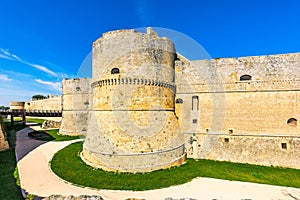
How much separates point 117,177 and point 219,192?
5.63 metres

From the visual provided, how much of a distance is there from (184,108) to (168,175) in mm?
5758

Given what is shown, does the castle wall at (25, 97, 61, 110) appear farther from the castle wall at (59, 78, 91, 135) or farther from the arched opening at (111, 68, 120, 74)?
the arched opening at (111, 68, 120, 74)

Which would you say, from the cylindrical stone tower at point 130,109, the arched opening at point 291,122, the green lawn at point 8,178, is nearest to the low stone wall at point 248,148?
the arched opening at point 291,122

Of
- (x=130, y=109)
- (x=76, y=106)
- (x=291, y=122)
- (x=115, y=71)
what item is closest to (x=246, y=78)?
(x=291, y=122)

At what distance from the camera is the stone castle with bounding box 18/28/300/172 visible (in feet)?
36.3

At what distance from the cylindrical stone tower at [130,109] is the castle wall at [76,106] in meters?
11.5

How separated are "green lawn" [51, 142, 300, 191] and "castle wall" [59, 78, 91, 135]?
10.6m

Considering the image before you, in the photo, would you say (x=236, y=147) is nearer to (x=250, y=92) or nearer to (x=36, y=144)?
(x=250, y=92)

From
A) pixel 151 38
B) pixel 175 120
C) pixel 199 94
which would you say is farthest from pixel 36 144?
pixel 199 94

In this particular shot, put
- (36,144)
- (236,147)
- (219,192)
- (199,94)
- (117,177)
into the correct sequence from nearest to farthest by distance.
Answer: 1. (219,192)
2. (117,177)
3. (236,147)
4. (199,94)
5. (36,144)

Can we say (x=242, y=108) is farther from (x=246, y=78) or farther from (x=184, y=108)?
(x=184, y=108)

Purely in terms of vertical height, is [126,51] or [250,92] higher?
[126,51]

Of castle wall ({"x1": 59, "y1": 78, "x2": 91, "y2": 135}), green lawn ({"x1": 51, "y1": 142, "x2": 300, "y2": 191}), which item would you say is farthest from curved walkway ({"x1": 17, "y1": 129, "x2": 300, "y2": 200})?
castle wall ({"x1": 59, "y1": 78, "x2": 91, "y2": 135})

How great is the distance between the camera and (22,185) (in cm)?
881
